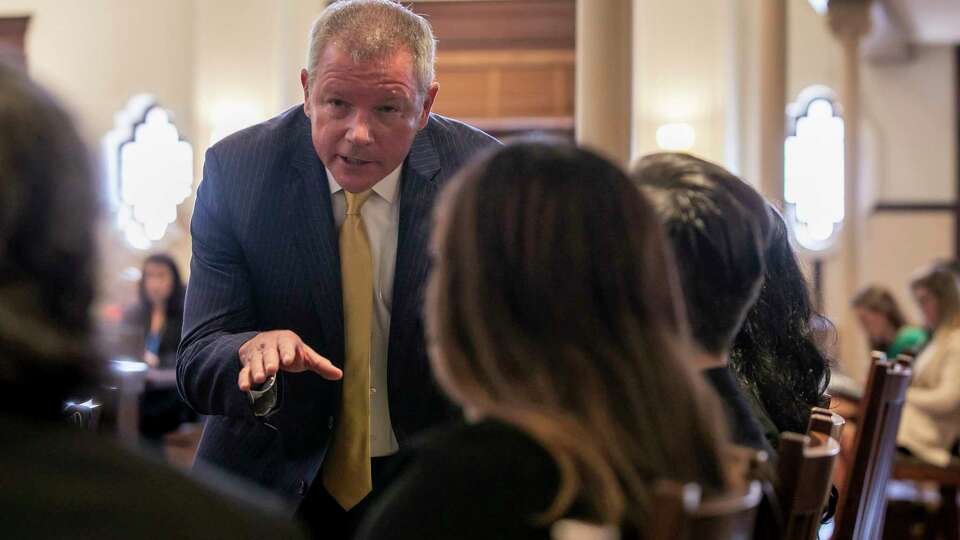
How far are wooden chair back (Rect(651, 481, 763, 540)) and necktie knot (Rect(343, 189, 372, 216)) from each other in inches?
52.4

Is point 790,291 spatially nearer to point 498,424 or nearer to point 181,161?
point 498,424

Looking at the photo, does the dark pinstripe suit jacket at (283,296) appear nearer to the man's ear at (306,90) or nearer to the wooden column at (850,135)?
the man's ear at (306,90)

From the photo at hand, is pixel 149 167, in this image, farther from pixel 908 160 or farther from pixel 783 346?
pixel 783 346

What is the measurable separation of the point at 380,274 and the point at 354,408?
0.26 meters

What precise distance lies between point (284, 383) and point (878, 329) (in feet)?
23.7

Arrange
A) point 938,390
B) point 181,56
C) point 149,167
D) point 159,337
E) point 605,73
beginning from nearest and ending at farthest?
point 605,73, point 938,390, point 159,337, point 181,56, point 149,167

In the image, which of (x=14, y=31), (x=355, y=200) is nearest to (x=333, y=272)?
(x=355, y=200)

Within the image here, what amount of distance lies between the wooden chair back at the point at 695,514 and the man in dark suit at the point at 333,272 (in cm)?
116

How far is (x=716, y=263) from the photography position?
6.46 feet

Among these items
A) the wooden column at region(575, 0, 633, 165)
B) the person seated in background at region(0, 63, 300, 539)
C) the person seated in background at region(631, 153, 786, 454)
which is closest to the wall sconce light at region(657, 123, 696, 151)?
the wooden column at region(575, 0, 633, 165)

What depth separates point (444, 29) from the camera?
12539 mm

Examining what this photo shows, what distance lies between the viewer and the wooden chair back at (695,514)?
3.89ft

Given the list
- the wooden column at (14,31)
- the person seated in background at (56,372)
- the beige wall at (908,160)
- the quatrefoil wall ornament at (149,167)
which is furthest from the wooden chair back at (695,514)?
the beige wall at (908,160)

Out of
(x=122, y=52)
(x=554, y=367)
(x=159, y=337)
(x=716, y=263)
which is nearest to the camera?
(x=554, y=367)
